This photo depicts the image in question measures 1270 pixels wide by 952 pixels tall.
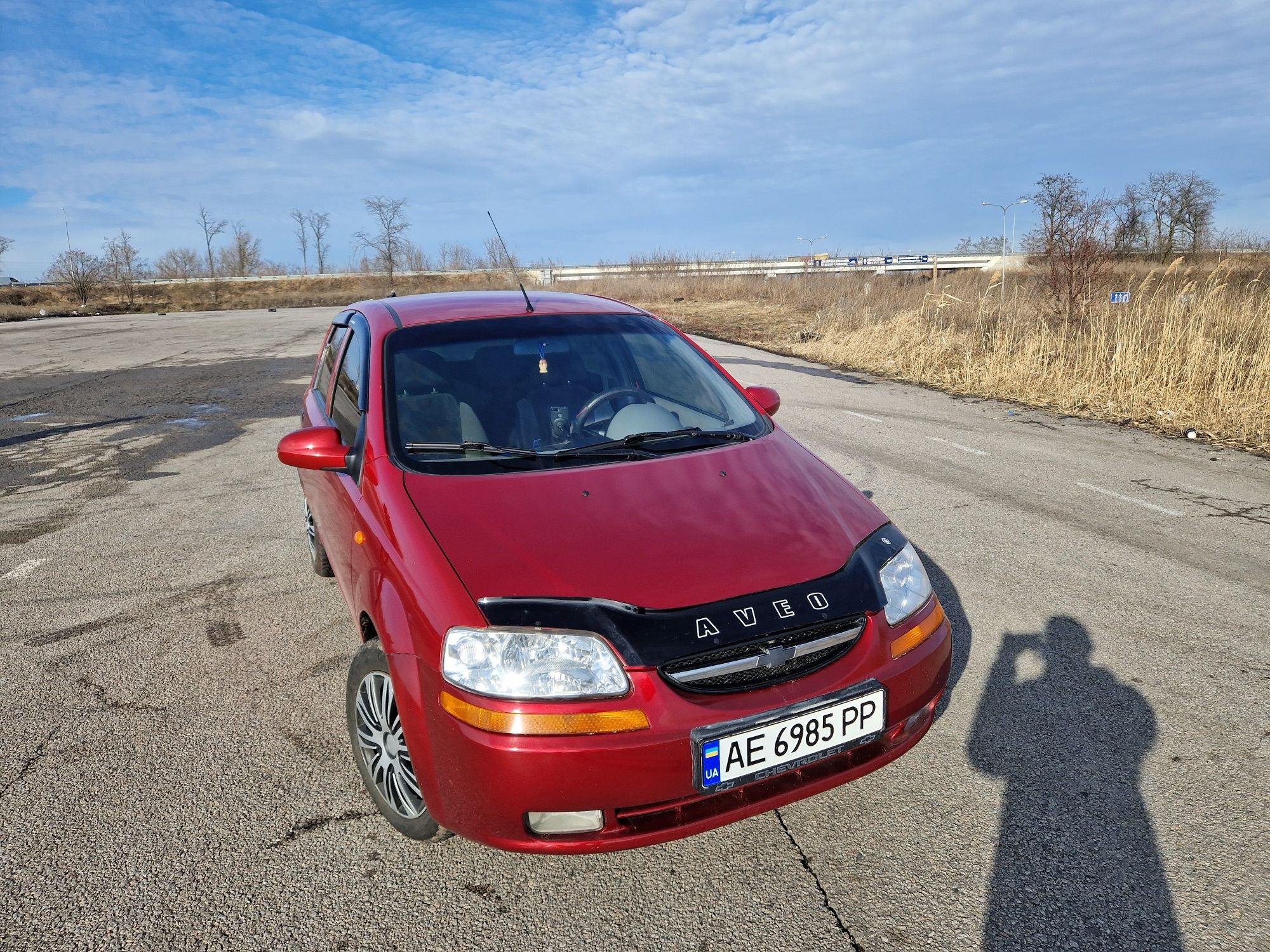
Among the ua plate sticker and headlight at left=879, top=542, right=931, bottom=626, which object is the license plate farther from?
headlight at left=879, top=542, right=931, bottom=626

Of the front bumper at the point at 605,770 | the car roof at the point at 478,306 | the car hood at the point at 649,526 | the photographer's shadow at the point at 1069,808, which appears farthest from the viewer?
the car roof at the point at 478,306

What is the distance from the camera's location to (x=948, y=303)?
16.6 meters

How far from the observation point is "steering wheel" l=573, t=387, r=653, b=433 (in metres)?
3.20

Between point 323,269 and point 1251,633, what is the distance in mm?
101094

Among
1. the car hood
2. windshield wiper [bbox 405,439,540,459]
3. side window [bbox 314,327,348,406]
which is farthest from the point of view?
side window [bbox 314,327,348,406]

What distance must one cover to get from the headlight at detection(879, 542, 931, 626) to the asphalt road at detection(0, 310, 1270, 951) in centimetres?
66

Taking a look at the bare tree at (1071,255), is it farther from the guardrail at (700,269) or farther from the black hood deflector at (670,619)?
the guardrail at (700,269)

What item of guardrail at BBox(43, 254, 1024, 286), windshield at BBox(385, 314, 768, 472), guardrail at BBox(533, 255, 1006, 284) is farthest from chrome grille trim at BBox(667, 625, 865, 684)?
guardrail at BBox(43, 254, 1024, 286)

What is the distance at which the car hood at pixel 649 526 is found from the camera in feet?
7.23

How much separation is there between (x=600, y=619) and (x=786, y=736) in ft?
1.86

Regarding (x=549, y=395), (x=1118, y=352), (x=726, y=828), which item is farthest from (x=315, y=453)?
(x=1118, y=352)

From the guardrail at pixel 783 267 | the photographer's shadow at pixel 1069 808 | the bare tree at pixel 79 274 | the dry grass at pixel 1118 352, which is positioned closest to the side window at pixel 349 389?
the photographer's shadow at pixel 1069 808

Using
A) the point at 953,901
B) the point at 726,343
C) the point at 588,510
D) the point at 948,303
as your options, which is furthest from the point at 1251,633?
the point at 726,343

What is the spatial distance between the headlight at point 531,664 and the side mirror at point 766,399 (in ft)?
6.10
